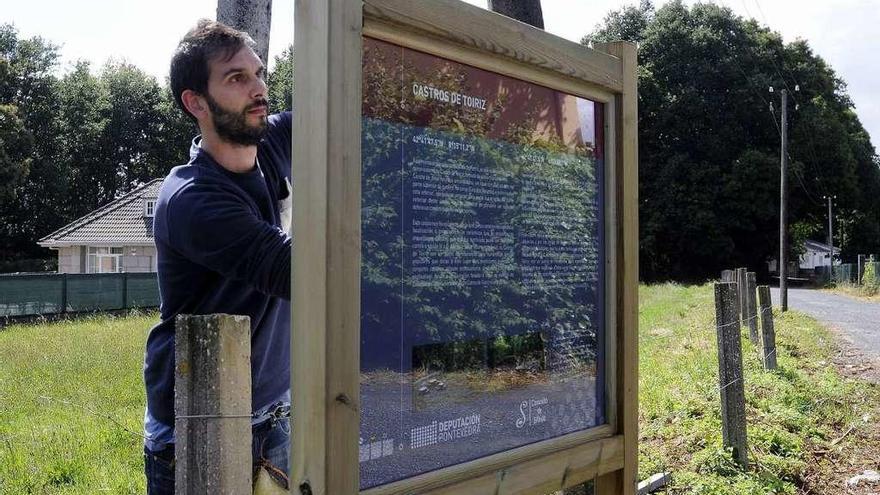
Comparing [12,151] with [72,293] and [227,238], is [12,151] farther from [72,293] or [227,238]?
[227,238]

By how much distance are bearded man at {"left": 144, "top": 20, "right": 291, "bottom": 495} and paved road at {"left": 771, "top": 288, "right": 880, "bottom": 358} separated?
1285 cm

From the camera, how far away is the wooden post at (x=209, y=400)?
6.03 ft

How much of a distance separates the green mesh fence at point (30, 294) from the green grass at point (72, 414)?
6.51 meters

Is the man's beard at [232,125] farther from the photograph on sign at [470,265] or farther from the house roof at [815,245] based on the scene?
the house roof at [815,245]

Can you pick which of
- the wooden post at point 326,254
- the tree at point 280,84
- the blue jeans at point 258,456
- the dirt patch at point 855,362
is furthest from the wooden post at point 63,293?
the wooden post at point 326,254

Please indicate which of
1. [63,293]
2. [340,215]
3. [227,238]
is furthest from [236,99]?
[63,293]

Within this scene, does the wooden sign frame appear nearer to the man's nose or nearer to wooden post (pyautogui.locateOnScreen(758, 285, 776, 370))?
the man's nose

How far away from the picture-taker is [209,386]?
1.86 m

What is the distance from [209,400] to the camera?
73.3 inches

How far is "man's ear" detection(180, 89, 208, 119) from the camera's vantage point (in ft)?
7.91

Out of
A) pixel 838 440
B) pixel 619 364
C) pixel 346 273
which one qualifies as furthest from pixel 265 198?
pixel 838 440

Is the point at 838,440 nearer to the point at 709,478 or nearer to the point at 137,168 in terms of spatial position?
the point at 709,478

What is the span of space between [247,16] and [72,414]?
586cm

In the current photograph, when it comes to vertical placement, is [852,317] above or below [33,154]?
below
